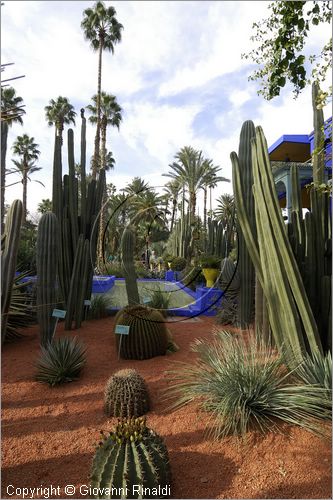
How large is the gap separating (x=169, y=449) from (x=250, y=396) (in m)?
0.89

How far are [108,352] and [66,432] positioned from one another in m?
2.26

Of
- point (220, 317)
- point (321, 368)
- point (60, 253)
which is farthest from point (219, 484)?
point (60, 253)

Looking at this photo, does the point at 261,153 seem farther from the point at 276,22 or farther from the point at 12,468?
the point at 12,468

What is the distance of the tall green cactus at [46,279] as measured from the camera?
5711mm

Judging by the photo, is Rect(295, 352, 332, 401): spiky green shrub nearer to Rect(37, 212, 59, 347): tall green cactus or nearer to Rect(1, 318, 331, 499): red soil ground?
Rect(1, 318, 331, 499): red soil ground

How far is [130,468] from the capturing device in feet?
8.33

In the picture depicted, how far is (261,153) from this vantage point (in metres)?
4.47

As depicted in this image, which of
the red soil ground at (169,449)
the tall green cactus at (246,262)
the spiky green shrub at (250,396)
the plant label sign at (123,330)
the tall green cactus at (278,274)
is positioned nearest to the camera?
the red soil ground at (169,449)

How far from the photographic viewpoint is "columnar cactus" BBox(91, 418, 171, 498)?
8.20 feet

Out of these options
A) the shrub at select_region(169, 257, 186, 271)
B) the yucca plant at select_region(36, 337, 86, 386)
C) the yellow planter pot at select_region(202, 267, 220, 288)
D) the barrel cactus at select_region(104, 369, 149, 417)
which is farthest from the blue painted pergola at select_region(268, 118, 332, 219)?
the barrel cactus at select_region(104, 369, 149, 417)

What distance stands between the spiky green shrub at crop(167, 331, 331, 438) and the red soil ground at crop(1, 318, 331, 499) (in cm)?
12

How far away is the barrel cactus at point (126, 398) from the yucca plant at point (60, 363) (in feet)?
3.36

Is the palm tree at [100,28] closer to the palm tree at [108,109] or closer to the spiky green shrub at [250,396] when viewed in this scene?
the palm tree at [108,109]

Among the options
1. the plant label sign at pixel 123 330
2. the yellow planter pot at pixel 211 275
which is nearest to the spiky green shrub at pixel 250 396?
the plant label sign at pixel 123 330
